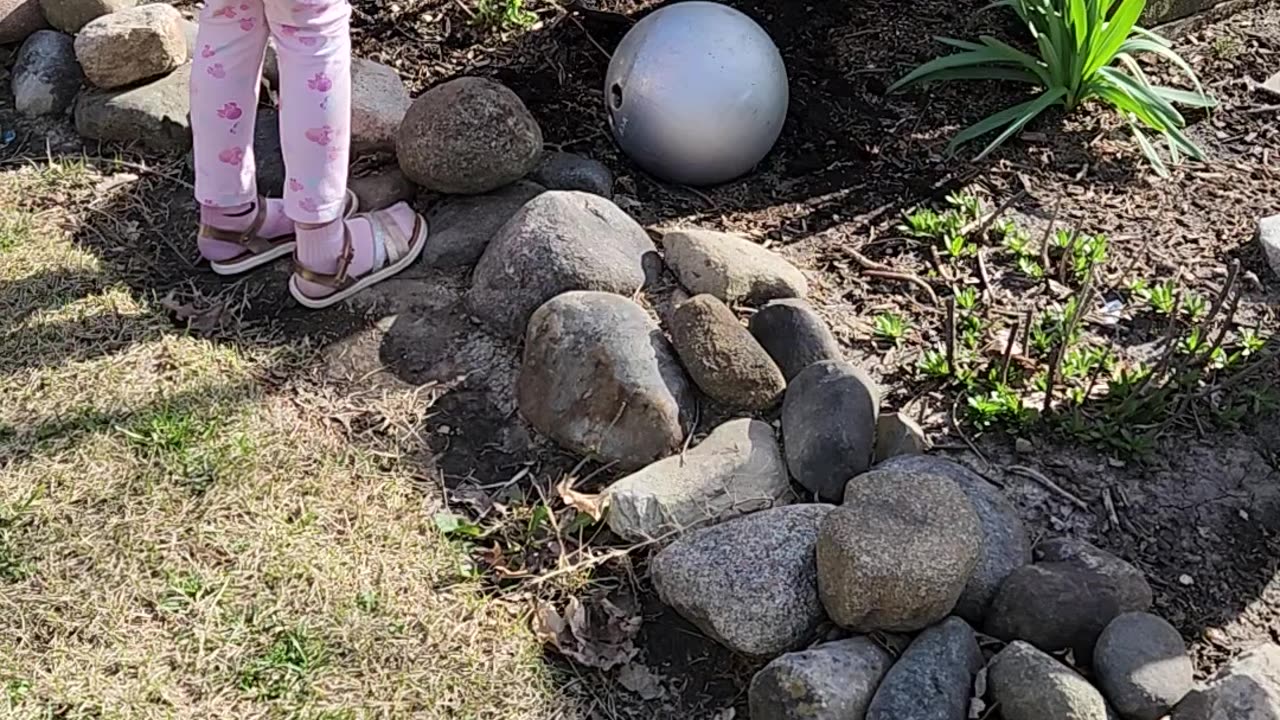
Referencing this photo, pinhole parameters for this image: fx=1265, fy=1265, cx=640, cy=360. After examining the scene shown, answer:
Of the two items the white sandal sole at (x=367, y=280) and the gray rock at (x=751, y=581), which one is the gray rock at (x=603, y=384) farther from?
the white sandal sole at (x=367, y=280)

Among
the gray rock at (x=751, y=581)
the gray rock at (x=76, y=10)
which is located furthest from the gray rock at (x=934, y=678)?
the gray rock at (x=76, y=10)

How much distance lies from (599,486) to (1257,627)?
4.22ft

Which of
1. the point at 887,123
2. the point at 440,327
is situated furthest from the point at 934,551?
the point at 887,123

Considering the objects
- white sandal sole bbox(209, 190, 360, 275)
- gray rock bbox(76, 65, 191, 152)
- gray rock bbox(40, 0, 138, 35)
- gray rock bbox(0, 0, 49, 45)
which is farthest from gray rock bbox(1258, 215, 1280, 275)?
gray rock bbox(0, 0, 49, 45)

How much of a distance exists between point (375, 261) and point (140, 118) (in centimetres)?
96

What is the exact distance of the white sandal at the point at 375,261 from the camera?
2975 mm

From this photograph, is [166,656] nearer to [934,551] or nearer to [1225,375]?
[934,551]

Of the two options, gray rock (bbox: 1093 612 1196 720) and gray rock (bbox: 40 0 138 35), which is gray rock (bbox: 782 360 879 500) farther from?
gray rock (bbox: 40 0 138 35)

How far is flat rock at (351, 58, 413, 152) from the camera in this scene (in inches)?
132

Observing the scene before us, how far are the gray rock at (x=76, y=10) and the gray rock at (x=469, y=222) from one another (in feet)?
4.31

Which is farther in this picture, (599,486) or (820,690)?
(599,486)

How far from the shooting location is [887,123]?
12.2 feet

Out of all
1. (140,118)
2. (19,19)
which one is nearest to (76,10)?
(19,19)

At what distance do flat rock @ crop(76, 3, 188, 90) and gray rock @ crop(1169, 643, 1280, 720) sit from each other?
303 cm
